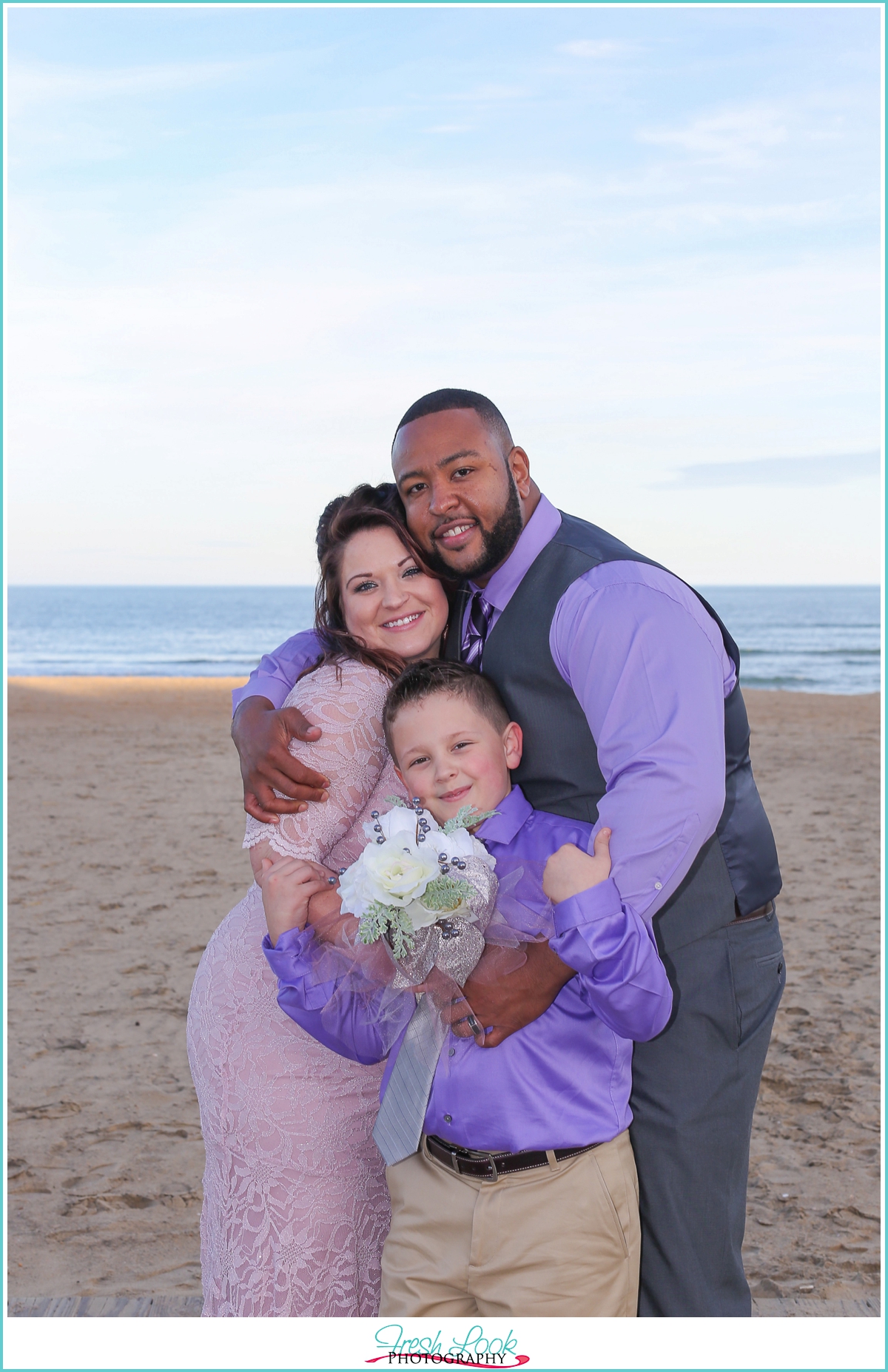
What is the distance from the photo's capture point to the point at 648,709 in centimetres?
255

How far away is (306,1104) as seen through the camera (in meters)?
3.02

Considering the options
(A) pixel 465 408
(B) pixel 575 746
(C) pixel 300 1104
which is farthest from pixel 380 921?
(A) pixel 465 408

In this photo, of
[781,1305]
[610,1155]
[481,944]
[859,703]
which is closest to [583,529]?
[481,944]

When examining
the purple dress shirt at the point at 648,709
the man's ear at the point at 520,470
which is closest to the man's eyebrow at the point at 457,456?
the man's ear at the point at 520,470

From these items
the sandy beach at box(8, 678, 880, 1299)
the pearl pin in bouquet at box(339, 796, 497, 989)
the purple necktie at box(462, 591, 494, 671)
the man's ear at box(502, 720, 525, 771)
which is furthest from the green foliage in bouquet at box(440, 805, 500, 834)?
the sandy beach at box(8, 678, 880, 1299)

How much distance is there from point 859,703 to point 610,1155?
23223mm

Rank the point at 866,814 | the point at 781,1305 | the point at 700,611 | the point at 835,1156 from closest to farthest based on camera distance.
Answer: the point at 700,611 → the point at 781,1305 → the point at 835,1156 → the point at 866,814

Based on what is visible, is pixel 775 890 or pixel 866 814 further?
pixel 866 814

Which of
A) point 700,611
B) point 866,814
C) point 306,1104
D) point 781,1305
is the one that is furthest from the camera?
point 866,814

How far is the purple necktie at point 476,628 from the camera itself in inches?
124

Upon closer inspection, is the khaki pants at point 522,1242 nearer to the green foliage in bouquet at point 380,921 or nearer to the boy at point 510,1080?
the boy at point 510,1080

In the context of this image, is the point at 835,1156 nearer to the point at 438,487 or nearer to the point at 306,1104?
the point at 306,1104

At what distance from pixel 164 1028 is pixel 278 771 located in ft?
18.0

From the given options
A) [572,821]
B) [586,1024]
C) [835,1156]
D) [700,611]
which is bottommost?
[835,1156]
